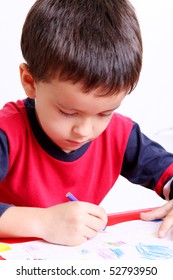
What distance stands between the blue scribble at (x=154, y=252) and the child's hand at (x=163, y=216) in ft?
0.13

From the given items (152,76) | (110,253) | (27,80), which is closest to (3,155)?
(27,80)

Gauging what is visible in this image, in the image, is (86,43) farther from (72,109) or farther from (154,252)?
(154,252)

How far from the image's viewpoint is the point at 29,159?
0.74 metres

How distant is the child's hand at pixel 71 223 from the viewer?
59 centimetres

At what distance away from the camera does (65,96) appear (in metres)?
0.59

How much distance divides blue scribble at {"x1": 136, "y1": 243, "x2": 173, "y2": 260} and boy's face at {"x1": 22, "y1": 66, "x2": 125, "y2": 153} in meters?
0.15

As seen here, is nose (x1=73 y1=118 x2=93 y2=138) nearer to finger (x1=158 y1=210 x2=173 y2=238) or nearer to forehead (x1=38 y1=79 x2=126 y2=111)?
forehead (x1=38 y1=79 x2=126 y2=111)

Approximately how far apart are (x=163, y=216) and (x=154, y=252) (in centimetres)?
12

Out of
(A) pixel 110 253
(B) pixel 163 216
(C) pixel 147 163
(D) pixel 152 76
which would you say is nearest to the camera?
(A) pixel 110 253

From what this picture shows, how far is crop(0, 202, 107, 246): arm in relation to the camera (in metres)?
0.59

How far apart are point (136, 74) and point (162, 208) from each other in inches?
7.7

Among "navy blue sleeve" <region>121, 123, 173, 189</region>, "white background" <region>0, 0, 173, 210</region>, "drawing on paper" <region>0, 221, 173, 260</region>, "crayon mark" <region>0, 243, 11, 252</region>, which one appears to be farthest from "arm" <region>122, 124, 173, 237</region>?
"white background" <region>0, 0, 173, 210</region>

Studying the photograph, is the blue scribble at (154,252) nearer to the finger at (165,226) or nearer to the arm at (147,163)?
the finger at (165,226)

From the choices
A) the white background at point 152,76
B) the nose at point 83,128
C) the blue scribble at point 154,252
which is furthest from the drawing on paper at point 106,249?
the white background at point 152,76
